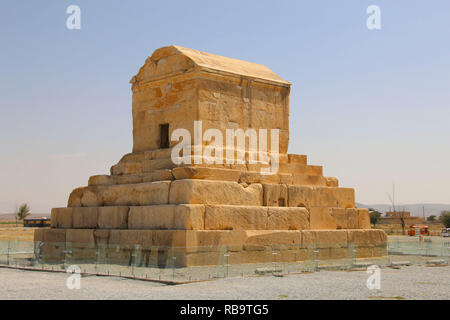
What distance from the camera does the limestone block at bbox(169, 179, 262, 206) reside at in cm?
1276

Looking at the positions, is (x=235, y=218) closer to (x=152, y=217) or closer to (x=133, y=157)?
(x=152, y=217)

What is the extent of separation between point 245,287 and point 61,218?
7888 mm

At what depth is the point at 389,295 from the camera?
848 centimetres

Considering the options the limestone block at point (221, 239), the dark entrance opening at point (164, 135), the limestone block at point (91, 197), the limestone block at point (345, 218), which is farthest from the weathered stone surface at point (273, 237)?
the limestone block at point (91, 197)

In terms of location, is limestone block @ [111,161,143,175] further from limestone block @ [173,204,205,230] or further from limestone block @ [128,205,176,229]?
limestone block @ [173,204,205,230]

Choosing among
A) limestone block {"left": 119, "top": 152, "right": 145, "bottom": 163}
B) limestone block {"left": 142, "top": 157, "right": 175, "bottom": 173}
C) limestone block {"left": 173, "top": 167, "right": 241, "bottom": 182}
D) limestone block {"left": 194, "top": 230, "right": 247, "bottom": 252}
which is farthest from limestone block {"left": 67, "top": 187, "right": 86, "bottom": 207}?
limestone block {"left": 194, "top": 230, "right": 247, "bottom": 252}

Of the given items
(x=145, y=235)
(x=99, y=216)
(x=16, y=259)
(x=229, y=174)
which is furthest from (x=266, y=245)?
(x=16, y=259)

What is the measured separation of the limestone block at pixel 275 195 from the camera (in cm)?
1425

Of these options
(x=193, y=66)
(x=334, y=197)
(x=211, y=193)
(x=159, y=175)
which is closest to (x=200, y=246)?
(x=211, y=193)

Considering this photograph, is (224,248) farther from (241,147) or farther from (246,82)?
(246,82)

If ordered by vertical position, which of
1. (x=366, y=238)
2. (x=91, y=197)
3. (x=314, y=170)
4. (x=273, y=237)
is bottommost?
(x=366, y=238)

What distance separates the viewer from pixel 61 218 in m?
15.7

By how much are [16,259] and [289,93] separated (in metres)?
8.10

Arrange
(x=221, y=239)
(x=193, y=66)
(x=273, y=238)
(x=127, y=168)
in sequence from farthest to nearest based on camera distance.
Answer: (x=127, y=168) → (x=193, y=66) → (x=273, y=238) → (x=221, y=239)
